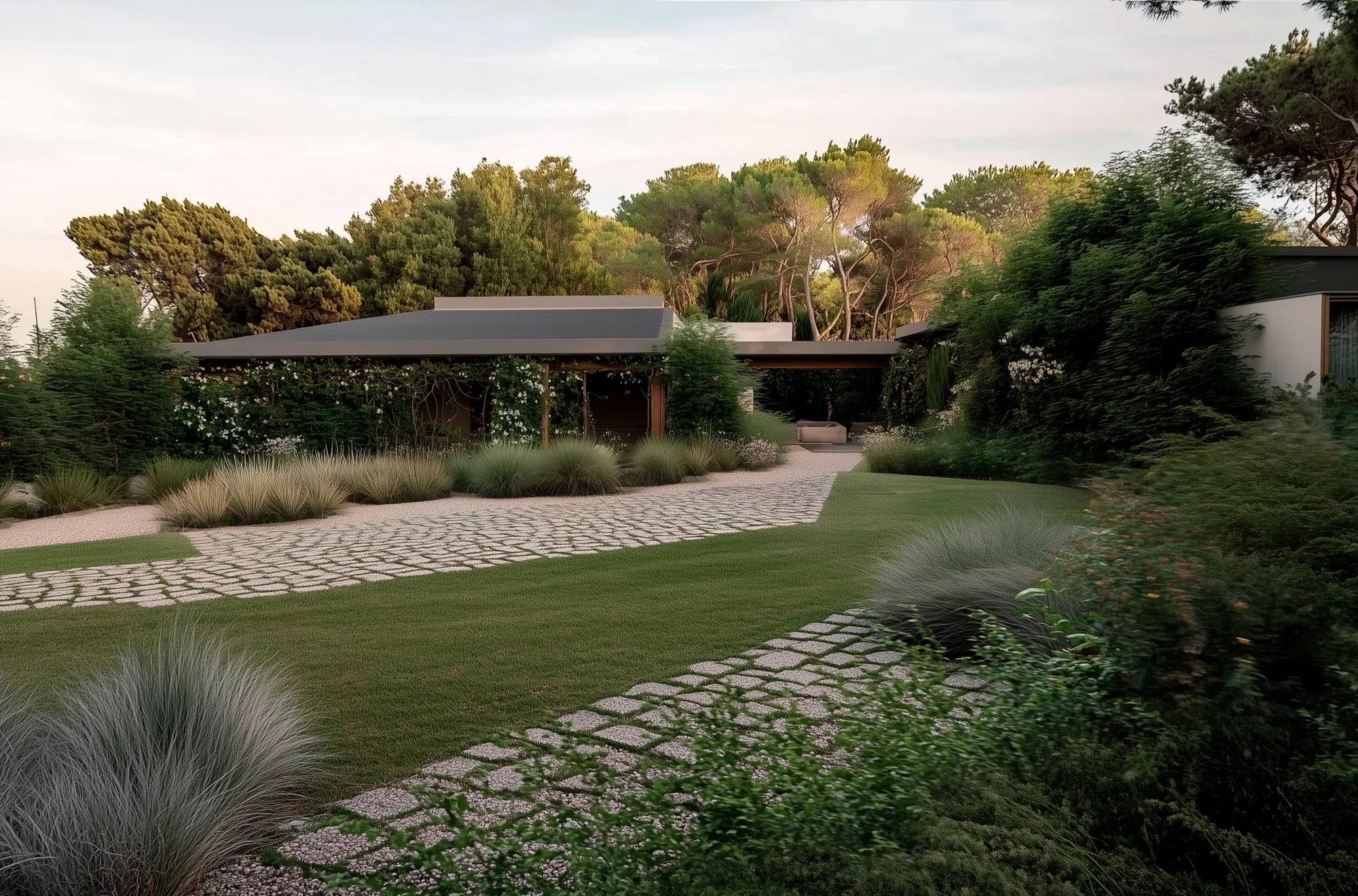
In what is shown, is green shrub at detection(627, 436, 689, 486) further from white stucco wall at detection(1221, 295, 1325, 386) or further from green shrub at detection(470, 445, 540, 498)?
white stucco wall at detection(1221, 295, 1325, 386)

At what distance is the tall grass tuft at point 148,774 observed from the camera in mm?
2141

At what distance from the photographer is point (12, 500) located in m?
10.7

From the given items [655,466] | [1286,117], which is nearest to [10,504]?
[655,466]

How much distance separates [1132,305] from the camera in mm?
10617

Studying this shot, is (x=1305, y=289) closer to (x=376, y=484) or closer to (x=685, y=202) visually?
(x=376, y=484)

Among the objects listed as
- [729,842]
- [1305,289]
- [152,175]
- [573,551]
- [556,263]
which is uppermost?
[152,175]

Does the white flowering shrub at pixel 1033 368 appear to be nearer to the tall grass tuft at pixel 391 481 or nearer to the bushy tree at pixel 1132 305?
the bushy tree at pixel 1132 305

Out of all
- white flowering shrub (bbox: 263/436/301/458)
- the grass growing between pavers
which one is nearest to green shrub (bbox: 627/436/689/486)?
the grass growing between pavers

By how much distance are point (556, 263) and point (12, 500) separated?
3067 centimetres

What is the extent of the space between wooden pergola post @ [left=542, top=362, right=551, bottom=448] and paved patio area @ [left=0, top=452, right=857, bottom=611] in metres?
4.25

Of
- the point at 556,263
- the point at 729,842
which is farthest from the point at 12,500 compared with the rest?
the point at 556,263

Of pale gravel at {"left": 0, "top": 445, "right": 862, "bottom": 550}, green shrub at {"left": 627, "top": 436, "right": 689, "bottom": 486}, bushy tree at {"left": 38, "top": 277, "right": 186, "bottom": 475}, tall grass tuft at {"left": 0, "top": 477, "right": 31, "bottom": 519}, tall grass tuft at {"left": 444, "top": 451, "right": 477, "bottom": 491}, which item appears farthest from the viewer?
green shrub at {"left": 627, "top": 436, "right": 689, "bottom": 486}

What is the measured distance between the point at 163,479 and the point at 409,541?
226 inches

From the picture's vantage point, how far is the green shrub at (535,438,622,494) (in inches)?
471
